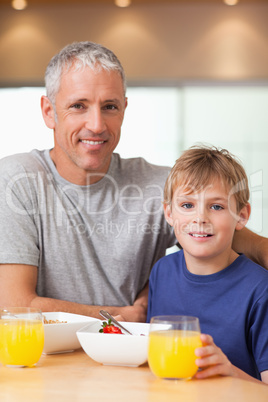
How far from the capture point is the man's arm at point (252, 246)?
1698 mm

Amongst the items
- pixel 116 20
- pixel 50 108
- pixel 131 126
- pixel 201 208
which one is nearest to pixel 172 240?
pixel 201 208

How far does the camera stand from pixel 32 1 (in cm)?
527

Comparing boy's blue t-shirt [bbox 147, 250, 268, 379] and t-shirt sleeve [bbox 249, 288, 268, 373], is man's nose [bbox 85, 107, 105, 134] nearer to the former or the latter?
boy's blue t-shirt [bbox 147, 250, 268, 379]

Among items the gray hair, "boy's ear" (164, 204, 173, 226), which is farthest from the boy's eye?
"boy's ear" (164, 204, 173, 226)

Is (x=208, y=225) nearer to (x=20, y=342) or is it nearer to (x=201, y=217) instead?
(x=201, y=217)

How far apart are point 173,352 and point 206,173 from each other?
661 mm

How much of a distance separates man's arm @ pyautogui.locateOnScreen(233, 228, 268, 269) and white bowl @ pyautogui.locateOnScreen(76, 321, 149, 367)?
692 millimetres

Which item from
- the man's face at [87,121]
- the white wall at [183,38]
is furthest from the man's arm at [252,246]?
the white wall at [183,38]

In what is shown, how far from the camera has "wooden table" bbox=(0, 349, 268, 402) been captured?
36.7 inches

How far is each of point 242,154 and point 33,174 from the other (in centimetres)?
364

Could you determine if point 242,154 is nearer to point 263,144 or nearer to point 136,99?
point 263,144

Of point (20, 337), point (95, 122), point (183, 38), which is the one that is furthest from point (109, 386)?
point (183, 38)

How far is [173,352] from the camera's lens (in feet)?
3.31

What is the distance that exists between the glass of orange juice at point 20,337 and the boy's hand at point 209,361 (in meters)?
0.33
